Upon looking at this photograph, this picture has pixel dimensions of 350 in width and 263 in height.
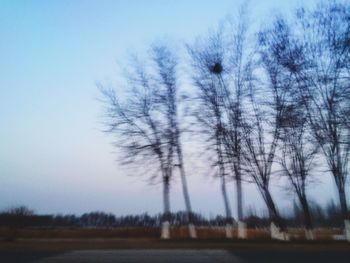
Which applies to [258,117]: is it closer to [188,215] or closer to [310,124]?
[310,124]

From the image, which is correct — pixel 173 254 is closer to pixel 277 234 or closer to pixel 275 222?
pixel 277 234

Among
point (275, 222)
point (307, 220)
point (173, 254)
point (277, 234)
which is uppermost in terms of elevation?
point (307, 220)

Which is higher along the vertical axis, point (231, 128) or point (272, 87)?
point (272, 87)

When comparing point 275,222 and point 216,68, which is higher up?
point 216,68

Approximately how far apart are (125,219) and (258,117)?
79491 millimetres

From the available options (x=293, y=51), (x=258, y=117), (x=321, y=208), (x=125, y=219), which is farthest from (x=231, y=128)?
(x=125, y=219)

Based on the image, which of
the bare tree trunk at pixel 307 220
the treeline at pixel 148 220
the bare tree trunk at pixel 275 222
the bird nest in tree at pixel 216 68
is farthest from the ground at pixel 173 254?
the treeline at pixel 148 220

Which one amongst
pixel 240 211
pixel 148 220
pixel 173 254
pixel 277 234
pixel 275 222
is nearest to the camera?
pixel 173 254

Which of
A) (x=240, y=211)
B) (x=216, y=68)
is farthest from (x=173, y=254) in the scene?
(x=216, y=68)

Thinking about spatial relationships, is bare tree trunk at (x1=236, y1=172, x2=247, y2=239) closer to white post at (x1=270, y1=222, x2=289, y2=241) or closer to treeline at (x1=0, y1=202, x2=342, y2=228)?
white post at (x1=270, y1=222, x2=289, y2=241)

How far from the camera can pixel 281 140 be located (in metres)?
27.3

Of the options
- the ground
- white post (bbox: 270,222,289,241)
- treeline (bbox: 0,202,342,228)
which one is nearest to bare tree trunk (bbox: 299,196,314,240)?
white post (bbox: 270,222,289,241)

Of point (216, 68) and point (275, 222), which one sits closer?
point (275, 222)

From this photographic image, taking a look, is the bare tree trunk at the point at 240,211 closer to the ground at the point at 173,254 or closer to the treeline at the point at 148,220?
the ground at the point at 173,254
